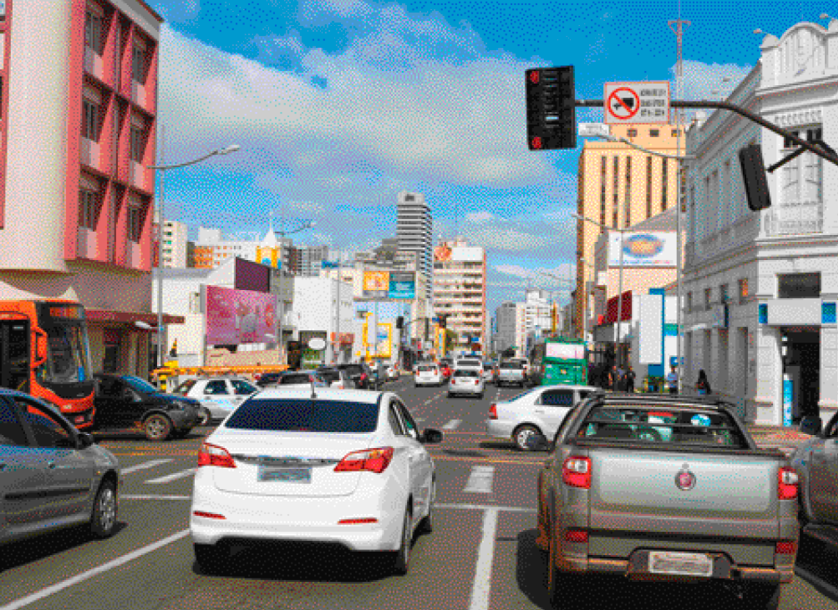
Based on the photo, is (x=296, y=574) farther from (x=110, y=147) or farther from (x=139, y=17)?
(x=139, y=17)

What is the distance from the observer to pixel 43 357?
21.7 m

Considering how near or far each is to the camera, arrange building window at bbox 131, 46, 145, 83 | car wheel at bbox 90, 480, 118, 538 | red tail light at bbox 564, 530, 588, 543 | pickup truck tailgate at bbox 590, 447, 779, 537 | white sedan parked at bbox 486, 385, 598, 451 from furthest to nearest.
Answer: building window at bbox 131, 46, 145, 83, white sedan parked at bbox 486, 385, 598, 451, car wheel at bbox 90, 480, 118, 538, red tail light at bbox 564, 530, 588, 543, pickup truck tailgate at bbox 590, 447, 779, 537

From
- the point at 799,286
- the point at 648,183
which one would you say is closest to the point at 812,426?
the point at 799,286

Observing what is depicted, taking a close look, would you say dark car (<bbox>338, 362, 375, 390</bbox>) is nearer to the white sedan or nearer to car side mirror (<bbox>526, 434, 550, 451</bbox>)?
car side mirror (<bbox>526, 434, 550, 451</bbox>)

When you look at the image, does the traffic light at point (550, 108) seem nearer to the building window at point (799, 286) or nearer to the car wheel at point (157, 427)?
the car wheel at point (157, 427)

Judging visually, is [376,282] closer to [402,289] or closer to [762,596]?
[402,289]

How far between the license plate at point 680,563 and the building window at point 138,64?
3667 centimetres

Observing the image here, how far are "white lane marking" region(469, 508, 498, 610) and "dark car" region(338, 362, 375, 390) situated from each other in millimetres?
32834

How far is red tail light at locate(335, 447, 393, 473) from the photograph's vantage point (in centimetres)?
772

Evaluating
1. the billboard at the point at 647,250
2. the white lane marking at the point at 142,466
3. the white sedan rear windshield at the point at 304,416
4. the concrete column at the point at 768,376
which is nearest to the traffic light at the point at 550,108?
the white sedan rear windshield at the point at 304,416

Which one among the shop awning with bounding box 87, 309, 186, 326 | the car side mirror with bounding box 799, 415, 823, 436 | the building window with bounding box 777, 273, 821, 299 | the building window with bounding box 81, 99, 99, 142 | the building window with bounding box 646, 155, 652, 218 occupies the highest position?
the building window with bounding box 646, 155, 652, 218

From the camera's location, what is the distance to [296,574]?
8.42 metres

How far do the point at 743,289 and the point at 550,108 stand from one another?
21.8 metres

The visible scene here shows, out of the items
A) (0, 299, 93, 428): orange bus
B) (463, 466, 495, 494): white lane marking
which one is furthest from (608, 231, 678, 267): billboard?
(463, 466, 495, 494): white lane marking
